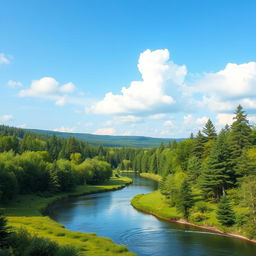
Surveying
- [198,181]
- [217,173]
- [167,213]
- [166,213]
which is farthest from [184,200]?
[198,181]

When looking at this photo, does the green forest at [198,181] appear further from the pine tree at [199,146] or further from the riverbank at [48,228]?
the riverbank at [48,228]

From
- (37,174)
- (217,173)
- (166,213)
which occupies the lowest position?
(166,213)

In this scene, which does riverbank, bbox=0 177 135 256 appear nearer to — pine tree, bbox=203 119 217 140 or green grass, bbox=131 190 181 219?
green grass, bbox=131 190 181 219

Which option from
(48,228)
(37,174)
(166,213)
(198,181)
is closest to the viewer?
(48,228)

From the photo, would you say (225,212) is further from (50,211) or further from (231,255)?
(50,211)

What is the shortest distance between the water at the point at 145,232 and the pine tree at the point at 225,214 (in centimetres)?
373

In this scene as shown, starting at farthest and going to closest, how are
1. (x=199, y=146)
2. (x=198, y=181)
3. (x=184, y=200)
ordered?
(x=199, y=146) → (x=198, y=181) → (x=184, y=200)

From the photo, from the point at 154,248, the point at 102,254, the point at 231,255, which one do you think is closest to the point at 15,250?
the point at 102,254

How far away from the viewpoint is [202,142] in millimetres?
89625

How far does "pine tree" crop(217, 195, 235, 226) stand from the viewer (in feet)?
167

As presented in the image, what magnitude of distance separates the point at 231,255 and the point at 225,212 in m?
13.8

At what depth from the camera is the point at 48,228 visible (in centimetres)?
4516

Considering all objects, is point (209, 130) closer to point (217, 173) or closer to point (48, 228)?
point (217, 173)

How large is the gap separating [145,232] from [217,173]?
76.6 ft
